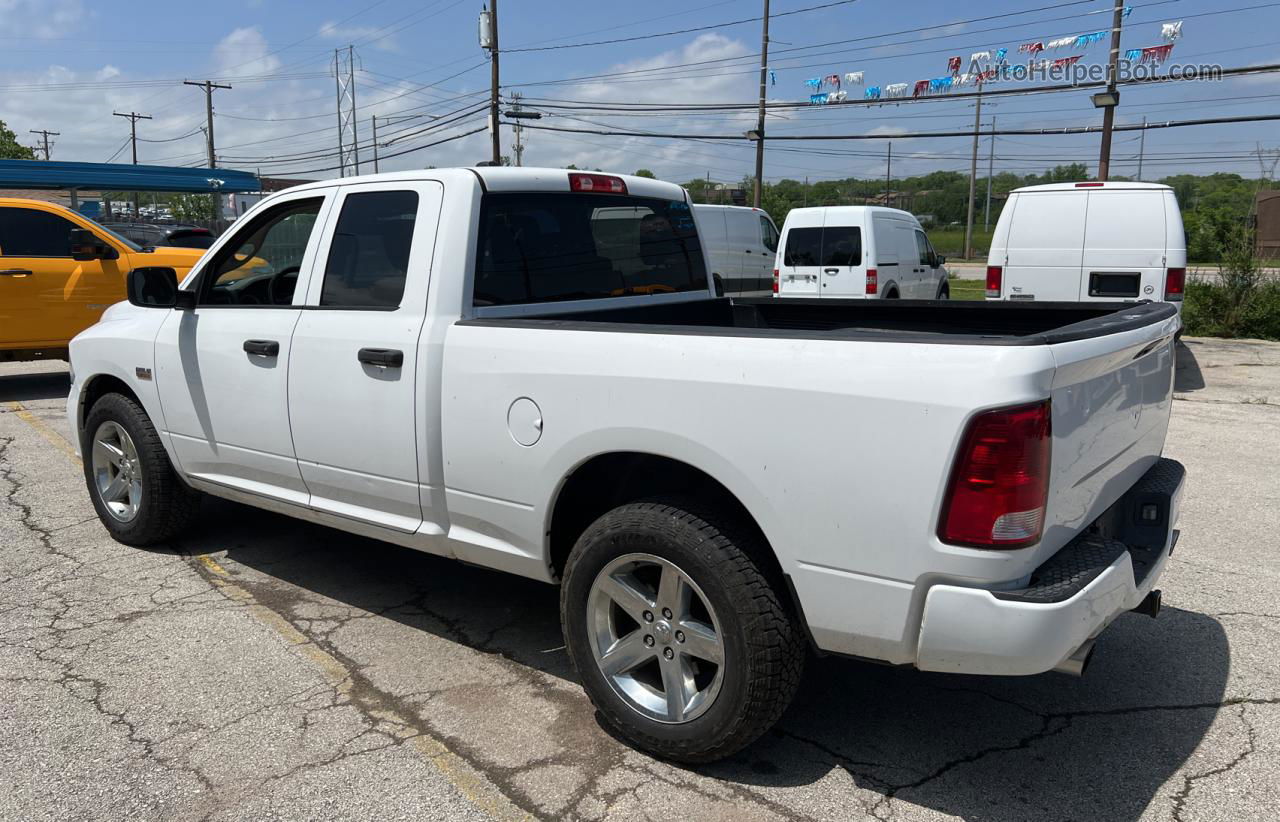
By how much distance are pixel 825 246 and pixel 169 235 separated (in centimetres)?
1390

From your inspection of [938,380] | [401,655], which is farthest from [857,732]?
[401,655]

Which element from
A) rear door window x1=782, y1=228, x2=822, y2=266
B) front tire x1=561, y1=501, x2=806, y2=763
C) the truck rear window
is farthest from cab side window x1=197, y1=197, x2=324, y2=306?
rear door window x1=782, y1=228, x2=822, y2=266

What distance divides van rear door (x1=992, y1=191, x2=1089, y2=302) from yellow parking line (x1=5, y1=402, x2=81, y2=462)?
9.39 metres

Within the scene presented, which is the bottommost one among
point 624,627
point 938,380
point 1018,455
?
point 624,627

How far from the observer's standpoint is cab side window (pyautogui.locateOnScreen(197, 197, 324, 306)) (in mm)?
4398

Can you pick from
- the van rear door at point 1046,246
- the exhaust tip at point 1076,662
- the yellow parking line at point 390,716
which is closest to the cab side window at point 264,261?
the yellow parking line at point 390,716

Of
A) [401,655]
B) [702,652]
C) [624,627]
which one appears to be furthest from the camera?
[401,655]

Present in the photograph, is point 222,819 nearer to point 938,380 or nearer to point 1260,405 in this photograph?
point 938,380

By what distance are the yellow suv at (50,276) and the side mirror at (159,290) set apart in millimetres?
6736

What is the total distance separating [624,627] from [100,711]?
1939mm

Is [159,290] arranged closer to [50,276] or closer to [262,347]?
[262,347]

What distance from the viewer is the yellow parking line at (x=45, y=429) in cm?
791

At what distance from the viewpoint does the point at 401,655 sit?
4.03 meters

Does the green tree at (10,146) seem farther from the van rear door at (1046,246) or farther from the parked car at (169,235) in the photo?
the van rear door at (1046,246)
